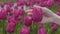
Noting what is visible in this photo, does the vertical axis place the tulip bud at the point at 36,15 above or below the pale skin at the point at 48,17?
above

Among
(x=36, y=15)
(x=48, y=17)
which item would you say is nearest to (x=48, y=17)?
(x=48, y=17)

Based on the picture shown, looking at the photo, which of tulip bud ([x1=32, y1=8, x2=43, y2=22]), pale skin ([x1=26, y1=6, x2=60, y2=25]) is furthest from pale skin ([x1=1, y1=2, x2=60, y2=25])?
tulip bud ([x1=32, y1=8, x2=43, y2=22])

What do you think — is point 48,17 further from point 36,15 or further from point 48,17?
point 36,15

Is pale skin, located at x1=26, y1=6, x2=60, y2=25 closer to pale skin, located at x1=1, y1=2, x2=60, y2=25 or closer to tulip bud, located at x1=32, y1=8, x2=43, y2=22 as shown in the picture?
pale skin, located at x1=1, y1=2, x2=60, y2=25

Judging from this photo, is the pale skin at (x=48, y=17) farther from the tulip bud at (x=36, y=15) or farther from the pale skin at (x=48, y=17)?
the tulip bud at (x=36, y=15)

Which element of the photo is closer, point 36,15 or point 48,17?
point 36,15

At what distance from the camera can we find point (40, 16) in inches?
63.1

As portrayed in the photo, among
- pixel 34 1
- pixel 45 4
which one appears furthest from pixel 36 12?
pixel 34 1

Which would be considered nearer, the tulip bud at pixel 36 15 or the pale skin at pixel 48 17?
the tulip bud at pixel 36 15

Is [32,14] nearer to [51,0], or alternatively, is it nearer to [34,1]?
[51,0]

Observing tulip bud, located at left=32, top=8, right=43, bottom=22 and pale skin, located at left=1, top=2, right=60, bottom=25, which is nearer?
tulip bud, located at left=32, top=8, right=43, bottom=22

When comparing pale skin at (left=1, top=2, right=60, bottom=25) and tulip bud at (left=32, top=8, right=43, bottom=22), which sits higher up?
tulip bud at (left=32, top=8, right=43, bottom=22)

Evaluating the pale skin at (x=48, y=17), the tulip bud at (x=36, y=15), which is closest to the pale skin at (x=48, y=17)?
the pale skin at (x=48, y=17)

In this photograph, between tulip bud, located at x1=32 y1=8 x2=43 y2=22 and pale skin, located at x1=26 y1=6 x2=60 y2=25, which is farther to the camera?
pale skin, located at x1=26 y1=6 x2=60 y2=25
